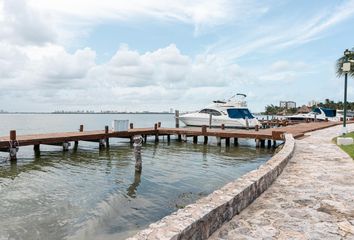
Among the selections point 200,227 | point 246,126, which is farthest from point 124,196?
point 246,126

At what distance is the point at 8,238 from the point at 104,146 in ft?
53.5

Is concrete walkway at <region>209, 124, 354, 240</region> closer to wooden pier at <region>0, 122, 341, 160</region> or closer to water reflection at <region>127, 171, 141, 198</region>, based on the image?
water reflection at <region>127, 171, 141, 198</region>

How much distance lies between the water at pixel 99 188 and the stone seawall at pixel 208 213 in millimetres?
3134

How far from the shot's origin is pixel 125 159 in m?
18.8

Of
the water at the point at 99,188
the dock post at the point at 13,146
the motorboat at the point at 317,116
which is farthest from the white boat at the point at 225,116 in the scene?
the dock post at the point at 13,146

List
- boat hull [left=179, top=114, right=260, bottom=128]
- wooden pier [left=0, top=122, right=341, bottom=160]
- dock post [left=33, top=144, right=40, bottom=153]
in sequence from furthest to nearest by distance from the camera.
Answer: boat hull [left=179, top=114, right=260, bottom=128] → dock post [left=33, top=144, right=40, bottom=153] → wooden pier [left=0, top=122, right=341, bottom=160]

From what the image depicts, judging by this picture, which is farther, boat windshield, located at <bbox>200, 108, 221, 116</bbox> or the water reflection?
boat windshield, located at <bbox>200, 108, 221, 116</bbox>

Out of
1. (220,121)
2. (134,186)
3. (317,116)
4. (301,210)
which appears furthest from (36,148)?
(317,116)

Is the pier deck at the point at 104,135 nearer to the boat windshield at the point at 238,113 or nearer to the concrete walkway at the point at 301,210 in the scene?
the concrete walkway at the point at 301,210

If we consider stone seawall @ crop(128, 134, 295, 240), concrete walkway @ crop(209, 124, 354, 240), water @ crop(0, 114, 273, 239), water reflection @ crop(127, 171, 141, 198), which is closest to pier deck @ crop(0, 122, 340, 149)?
water @ crop(0, 114, 273, 239)

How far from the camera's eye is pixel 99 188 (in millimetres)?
11797

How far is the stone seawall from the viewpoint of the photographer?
3.75 m

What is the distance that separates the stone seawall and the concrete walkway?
0.46 ft

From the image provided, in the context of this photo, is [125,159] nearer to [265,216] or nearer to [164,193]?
[164,193]
